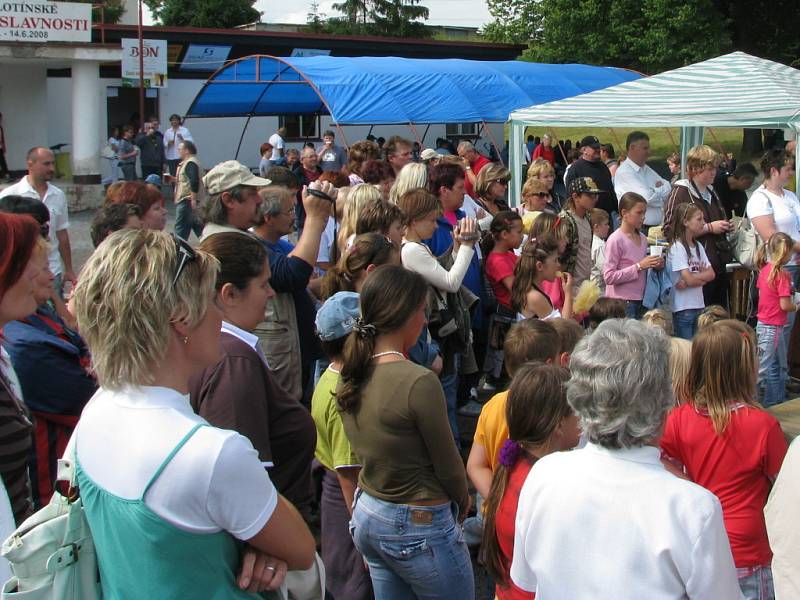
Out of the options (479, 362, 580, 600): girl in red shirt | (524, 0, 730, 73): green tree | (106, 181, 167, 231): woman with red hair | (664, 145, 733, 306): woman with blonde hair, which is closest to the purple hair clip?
(479, 362, 580, 600): girl in red shirt

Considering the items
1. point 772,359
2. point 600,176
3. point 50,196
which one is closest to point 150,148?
point 600,176

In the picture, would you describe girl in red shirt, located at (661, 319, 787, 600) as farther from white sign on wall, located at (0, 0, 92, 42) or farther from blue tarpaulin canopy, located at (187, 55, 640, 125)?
white sign on wall, located at (0, 0, 92, 42)

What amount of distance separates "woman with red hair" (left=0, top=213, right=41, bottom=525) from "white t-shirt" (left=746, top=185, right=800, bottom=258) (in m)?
6.55

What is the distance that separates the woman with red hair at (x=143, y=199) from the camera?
475 centimetres

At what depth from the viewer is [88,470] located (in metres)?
1.81

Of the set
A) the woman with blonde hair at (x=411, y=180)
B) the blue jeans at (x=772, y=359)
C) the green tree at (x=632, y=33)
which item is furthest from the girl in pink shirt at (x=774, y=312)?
the green tree at (x=632, y=33)

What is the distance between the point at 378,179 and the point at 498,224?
6.09ft

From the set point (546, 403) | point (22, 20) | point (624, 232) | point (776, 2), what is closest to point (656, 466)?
point (546, 403)

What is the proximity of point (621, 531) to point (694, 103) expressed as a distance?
8687mm

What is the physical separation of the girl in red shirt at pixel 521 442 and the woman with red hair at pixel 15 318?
1.43 meters

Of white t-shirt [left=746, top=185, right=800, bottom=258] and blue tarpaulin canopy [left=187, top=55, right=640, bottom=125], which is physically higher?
blue tarpaulin canopy [left=187, top=55, right=640, bottom=125]

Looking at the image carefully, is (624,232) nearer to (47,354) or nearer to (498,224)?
(498,224)

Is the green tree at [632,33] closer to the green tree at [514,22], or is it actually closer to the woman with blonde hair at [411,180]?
the green tree at [514,22]

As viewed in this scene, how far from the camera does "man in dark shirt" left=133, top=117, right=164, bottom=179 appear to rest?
21.2 metres
